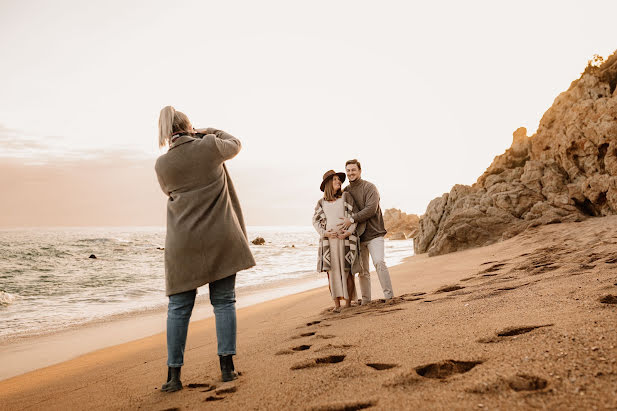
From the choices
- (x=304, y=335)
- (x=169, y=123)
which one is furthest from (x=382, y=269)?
(x=169, y=123)

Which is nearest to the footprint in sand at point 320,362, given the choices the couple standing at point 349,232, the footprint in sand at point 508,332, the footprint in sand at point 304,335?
the footprint in sand at point 508,332

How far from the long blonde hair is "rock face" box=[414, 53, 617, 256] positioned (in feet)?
40.1

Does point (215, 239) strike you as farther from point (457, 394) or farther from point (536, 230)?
point (536, 230)

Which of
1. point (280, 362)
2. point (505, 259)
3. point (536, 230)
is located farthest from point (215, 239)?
point (536, 230)

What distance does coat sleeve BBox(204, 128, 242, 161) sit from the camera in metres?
3.19

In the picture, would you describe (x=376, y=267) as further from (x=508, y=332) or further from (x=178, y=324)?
(x=178, y=324)

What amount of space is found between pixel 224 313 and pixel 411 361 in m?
1.45

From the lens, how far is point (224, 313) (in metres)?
3.18

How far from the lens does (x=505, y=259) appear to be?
337 inches

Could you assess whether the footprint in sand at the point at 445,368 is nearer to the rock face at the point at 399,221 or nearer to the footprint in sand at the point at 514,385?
the footprint in sand at the point at 514,385

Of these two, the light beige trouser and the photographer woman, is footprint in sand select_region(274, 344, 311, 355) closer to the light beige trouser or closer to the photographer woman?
the photographer woman

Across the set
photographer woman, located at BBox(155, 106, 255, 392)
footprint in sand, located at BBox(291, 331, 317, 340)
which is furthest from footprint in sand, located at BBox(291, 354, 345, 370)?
footprint in sand, located at BBox(291, 331, 317, 340)

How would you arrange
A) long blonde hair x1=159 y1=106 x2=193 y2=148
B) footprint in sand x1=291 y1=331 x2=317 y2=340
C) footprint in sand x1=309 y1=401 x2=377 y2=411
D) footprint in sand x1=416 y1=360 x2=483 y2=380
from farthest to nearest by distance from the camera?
footprint in sand x1=291 y1=331 x2=317 y2=340 → long blonde hair x1=159 y1=106 x2=193 y2=148 → footprint in sand x1=416 y1=360 x2=483 y2=380 → footprint in sand x1=309 y1=401 x2=377 y2=411

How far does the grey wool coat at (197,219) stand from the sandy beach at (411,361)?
843 mm
